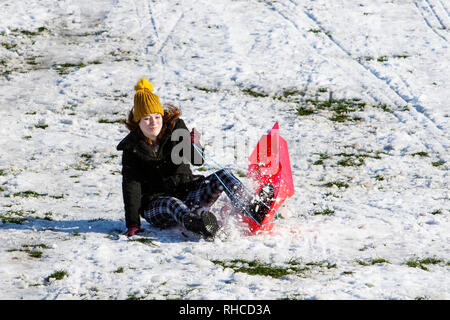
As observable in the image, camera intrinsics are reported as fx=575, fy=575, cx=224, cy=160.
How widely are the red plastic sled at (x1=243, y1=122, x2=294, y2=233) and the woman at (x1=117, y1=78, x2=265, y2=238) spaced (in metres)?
0.14

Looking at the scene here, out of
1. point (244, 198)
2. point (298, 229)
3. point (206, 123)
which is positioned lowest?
point (206, 123)

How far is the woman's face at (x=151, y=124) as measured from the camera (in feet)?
13.5

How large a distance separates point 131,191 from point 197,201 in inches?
19.7

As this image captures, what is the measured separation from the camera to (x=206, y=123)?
693 cm

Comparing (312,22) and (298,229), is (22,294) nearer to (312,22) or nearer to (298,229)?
(298,229)

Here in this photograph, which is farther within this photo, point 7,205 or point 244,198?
point 7,205

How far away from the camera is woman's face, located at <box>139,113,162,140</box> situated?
4.11 m

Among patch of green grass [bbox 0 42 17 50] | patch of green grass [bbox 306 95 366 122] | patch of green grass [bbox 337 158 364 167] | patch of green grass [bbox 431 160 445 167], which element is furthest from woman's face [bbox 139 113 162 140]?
patch of green grass [bbox 0 42 17 50]

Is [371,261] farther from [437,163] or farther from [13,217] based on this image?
[13,217]

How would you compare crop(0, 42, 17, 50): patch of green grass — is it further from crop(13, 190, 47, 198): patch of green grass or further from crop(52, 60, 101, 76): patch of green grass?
crop(13, 190, 47, 198): patch of green grass

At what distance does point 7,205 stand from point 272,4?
739 centimetres

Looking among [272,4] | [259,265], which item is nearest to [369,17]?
[272,4]
